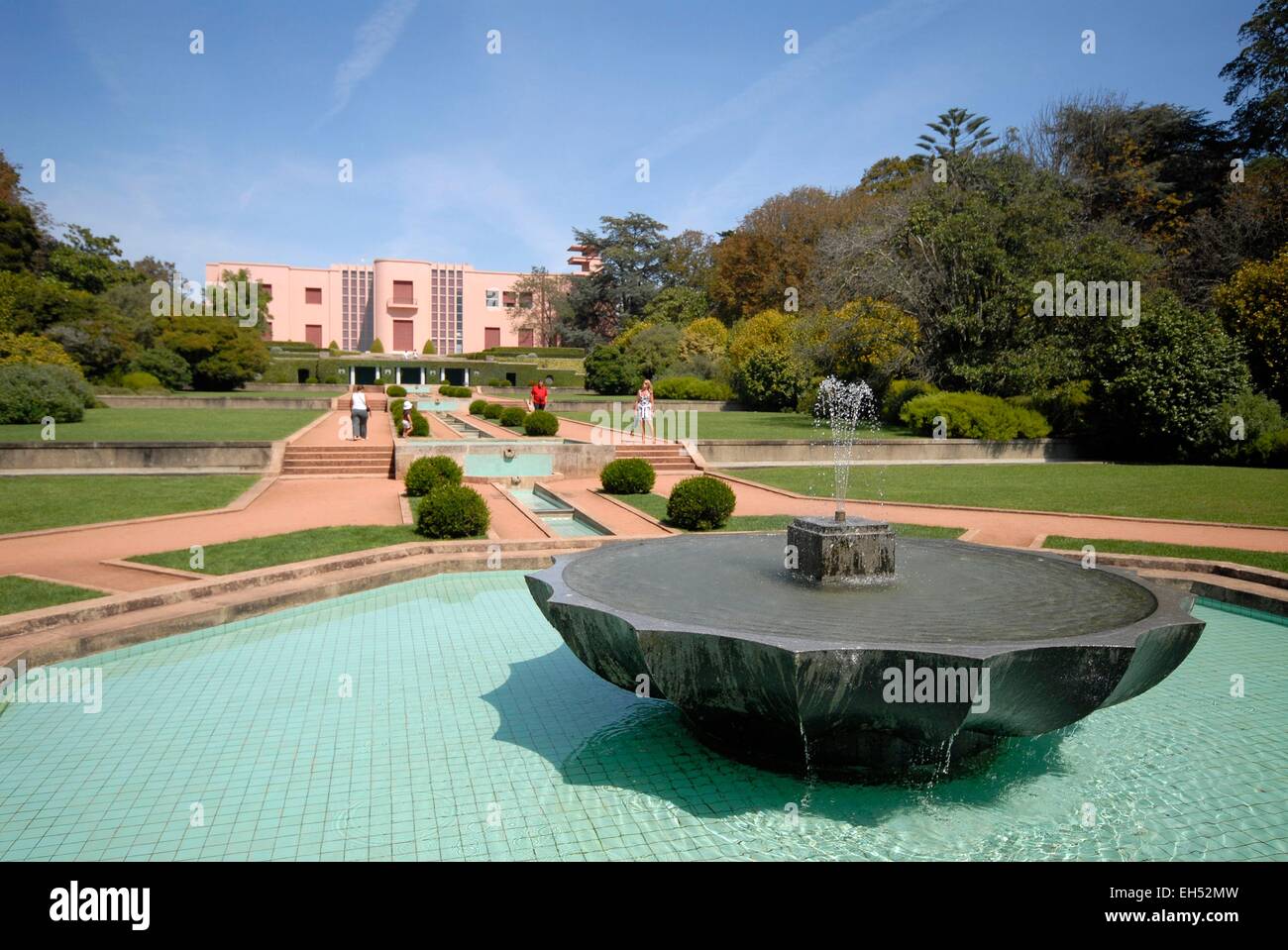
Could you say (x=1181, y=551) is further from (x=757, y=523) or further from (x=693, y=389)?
(x=693, y=389)

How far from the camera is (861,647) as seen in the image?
322cm

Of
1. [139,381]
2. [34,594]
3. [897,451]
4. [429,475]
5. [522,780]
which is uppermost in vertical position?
[139,381]

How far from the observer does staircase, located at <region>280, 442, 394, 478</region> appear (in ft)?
50.9

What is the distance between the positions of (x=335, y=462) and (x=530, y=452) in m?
3.75

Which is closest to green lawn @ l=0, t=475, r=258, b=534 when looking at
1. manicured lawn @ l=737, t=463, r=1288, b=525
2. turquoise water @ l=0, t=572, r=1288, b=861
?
turquoise water @ l=0, t=572, r=1288, b=861

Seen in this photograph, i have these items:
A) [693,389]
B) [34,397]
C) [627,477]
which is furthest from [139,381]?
[627,477]

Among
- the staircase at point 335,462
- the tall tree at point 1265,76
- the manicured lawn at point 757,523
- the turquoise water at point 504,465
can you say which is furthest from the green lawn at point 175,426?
the tall tree at point 1265,76

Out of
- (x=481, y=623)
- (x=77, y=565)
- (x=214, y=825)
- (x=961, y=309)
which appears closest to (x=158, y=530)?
(x=77, y=565)

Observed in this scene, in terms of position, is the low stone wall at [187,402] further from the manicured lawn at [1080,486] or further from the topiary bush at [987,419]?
the topiary bush at [987,419]

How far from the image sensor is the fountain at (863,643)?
328 cm

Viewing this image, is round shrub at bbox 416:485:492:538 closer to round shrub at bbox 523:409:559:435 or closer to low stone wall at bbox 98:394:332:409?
round shrub at bbox 523:409:559:435

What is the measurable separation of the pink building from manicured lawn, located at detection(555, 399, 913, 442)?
48.3 meters

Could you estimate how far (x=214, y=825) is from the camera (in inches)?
138
